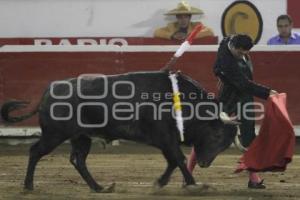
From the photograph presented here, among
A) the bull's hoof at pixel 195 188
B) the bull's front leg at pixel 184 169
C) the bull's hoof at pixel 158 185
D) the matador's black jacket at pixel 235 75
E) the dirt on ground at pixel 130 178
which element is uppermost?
the matador's black jacket at pixel 235 75

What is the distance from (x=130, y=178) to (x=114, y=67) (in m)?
3.16

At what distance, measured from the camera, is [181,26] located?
36.8ft

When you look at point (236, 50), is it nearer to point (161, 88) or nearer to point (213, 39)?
point (161, 88)

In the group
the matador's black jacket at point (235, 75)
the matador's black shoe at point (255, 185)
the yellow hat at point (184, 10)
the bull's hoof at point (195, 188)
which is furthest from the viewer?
A: the yellow hat at point (184, 10)

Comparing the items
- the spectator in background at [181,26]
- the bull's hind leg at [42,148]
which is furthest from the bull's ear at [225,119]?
the spectator in background at [181,26]

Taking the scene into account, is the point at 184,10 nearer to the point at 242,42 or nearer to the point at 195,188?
the point at 242,42

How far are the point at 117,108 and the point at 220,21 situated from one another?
475 centimetres

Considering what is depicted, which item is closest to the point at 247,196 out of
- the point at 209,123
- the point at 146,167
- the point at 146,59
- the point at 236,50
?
the point at 209,123

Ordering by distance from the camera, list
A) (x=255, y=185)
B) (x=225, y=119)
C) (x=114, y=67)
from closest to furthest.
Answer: (x=225, y=119), (x=255, y=185), (x=114, y=67)

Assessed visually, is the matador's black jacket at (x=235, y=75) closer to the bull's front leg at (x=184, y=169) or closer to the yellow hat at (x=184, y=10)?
the bull's front leg at (x=184, y=169)

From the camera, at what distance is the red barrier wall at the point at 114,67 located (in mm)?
10789

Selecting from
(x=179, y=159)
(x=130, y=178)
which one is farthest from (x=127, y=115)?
(x=130, y=178)

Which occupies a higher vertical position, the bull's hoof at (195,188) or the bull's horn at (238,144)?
the bull's horn at (238,144)

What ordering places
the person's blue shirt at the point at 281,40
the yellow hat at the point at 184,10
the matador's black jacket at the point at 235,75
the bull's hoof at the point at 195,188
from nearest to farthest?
the bull's hoof at the point at 195,188 → the matador's black jacket at the point at 235,75 → the person's blue shirt at the point at 281,40 → the yellow hat at the point at 184,10
